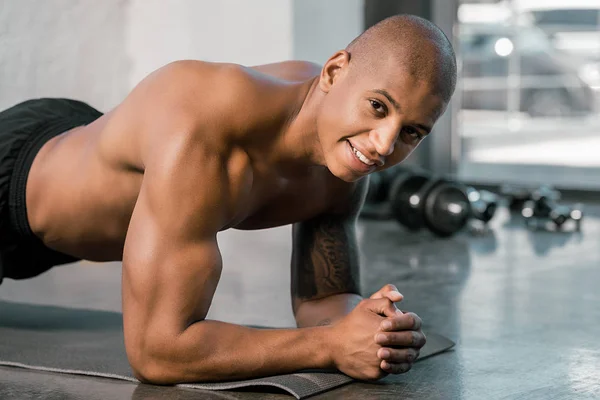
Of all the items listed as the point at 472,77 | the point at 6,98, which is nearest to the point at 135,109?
the point at 6,98

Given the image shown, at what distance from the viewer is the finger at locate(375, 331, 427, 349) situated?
1.62 m

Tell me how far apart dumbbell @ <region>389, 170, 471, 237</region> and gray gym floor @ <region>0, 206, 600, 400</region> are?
0.07 meters

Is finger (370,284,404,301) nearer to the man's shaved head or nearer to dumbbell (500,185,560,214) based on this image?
the man's shaved head

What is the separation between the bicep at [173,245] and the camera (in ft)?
5.25

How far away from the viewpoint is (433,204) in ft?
12.2

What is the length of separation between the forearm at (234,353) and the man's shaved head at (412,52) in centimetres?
48

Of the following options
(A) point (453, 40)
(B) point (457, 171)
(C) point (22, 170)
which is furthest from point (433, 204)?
(C) point (22, 170)

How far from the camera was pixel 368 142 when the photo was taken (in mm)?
1616

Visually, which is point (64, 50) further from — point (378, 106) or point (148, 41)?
point (378, 106)

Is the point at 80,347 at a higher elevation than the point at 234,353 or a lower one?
lower

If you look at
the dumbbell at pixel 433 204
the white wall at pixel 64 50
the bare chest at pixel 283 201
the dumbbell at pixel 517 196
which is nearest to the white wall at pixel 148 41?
the white wall at pixel 64 50

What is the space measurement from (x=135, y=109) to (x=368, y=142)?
0.46 m

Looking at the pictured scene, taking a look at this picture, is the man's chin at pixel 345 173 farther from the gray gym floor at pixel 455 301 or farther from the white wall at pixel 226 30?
the white wall at pixel 226 30

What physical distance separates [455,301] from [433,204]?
3.77 feet
